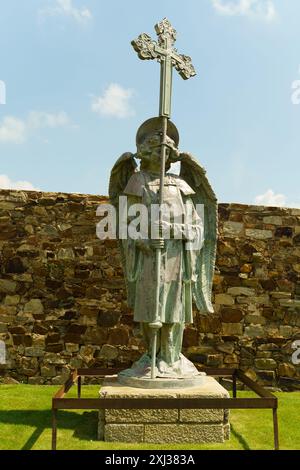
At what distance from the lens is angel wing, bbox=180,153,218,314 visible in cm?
484

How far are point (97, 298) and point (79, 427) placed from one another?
2.53m

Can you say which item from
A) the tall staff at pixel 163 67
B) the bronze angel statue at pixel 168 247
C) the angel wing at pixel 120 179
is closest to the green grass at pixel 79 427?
the bronze angel statue at pixel 168 247

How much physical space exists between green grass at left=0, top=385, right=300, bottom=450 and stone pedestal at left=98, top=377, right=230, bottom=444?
0.07m

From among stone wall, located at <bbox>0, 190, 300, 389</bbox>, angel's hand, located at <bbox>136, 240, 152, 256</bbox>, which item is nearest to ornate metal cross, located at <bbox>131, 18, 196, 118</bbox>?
angel's hand, located at <bbox>136, 240, 152, 256</bbox>

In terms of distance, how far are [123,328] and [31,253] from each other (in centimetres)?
170

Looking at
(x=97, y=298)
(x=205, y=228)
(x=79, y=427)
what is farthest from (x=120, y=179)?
(x=97, y=298)

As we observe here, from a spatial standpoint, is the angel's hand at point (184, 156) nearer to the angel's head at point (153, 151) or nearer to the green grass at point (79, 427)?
the angel's head at point (153, 151)

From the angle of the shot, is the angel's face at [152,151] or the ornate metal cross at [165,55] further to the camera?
the angel's face at [152,151]

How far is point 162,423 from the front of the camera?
416cm

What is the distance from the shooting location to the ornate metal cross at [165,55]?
451 centimetres

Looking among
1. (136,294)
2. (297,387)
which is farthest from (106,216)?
(297,387)

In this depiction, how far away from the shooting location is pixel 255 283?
7285mm

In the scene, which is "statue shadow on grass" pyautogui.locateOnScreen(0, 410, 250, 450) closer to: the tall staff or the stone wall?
the tall staff

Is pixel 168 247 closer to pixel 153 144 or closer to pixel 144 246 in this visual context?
pixel 144 246
